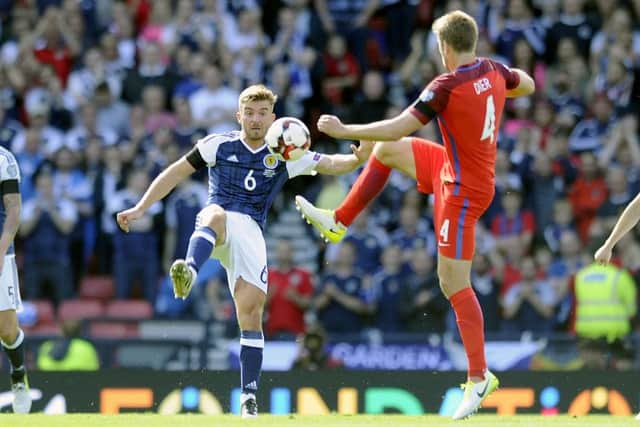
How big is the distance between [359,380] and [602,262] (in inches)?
180

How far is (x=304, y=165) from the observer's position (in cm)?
1127

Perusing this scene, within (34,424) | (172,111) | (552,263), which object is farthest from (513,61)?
(34,424)

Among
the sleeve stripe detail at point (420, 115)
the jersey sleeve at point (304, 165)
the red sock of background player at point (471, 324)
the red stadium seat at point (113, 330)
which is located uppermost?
the sleeve stripe detail at point (420, 115)

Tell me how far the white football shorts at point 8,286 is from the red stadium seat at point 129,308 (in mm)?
5357

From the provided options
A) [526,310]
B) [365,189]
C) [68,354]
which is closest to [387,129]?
[365,189]

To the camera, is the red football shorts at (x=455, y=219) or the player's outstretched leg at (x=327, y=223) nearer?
the red football shorts at (x=455, y=219)

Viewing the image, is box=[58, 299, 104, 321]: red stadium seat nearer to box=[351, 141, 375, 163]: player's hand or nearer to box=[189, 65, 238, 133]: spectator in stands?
box=[189, 65, 238, 133]: spectator in stands

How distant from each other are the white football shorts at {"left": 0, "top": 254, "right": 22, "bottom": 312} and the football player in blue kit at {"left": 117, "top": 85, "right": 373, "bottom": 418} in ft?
4.68

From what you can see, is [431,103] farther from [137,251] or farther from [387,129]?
[137,251]

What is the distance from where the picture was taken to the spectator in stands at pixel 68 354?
15.4 metres

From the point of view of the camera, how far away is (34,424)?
10.1 metres

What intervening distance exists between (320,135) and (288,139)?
835 cm

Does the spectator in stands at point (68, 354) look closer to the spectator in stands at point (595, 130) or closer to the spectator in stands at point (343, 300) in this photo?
the spectator in stands at point (343, 300)

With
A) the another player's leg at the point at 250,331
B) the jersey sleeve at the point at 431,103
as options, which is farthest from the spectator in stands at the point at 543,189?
the jersey sleeve at the point at 431,103
